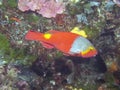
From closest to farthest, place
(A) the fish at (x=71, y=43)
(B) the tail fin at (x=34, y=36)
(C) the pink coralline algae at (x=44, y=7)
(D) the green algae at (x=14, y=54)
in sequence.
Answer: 1. (A) the fish at (x=71, y=43)
2. (B) the tail fin at (x=34, y=36)
3. (D) the green algae at (x=14, y=54)
4. (C) the pink coralline algae at (x=44, y=7)

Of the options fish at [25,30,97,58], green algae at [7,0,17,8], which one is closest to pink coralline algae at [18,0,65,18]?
green algae at [7,0,17,8]

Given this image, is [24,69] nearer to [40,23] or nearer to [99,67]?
[40,23]

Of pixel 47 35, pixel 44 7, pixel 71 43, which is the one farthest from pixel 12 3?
pixel 71 43

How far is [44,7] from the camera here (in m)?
4.38

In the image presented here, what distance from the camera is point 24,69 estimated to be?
392 cm

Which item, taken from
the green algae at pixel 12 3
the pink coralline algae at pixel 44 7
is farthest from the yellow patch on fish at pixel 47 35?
the green algae at pixel 12 3

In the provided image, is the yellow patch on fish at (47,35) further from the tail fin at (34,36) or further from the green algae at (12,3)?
the green algae at (12,3)

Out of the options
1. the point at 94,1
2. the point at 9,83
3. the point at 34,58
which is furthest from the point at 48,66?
the point at 94,1

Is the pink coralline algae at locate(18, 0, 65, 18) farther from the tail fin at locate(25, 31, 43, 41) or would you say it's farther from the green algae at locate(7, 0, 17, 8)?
the tail fin at locate(25, 31, 43, 41)

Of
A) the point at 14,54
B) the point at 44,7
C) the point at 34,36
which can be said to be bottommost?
the point at 14,54

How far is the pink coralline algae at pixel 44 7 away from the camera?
4309 millimetres

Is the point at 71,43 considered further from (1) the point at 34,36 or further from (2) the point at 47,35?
(1) the point at 34,36

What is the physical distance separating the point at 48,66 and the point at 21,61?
1.26 feet

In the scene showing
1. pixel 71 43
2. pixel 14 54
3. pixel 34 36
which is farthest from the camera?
pixel 14 54
